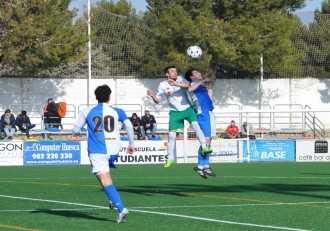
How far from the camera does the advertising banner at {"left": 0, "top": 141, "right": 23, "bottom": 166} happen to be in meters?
33.4

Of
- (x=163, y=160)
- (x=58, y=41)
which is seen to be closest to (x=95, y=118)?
(x=163, y=160)

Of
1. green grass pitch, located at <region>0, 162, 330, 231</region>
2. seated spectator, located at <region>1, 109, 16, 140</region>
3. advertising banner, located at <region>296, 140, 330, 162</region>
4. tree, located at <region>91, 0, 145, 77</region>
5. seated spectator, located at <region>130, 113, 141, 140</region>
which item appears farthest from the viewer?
tree, located at <region>91, 0, 145, 77</region>

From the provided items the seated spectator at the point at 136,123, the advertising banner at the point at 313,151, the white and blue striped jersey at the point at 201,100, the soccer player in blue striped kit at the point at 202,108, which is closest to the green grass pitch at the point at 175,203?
the soccer player in blue striped kit at the point at 202,108

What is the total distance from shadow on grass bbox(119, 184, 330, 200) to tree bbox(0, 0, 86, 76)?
2701 cm

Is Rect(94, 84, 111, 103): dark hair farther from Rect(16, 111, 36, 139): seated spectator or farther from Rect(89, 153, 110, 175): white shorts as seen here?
Rect(16, 111, 36, 139): seated spectator

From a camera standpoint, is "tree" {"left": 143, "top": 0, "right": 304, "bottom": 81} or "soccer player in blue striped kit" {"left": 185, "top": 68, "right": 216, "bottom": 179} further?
"tree" {"left": 143, "top": 0, "right": 304, "bottom": 81}

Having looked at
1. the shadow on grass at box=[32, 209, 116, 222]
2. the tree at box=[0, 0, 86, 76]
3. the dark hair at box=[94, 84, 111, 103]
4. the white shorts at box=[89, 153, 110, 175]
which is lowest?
the shadow on grass at box=[32, 209, 116, 222]

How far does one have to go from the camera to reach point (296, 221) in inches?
482

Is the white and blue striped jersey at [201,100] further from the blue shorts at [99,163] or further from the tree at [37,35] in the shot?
the tree at [37,35]

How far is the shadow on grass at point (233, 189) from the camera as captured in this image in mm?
16859

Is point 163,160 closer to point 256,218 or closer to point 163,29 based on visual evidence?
point 163,29

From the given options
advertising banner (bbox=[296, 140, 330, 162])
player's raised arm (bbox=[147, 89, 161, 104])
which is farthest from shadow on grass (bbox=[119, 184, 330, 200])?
advertising banner (bbox=[296, 140, 330, 162])

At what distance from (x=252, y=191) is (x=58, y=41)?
30417 mm

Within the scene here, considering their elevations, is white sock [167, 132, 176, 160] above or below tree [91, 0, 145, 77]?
below
